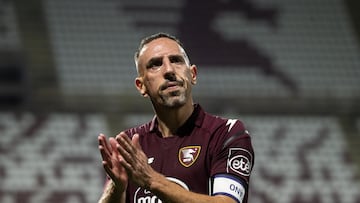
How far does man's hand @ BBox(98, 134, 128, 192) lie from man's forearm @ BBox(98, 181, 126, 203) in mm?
119

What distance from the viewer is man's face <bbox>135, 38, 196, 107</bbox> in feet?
10.4

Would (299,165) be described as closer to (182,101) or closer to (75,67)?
(75,67)

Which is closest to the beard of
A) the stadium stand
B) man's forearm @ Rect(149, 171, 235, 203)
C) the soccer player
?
the soccer player

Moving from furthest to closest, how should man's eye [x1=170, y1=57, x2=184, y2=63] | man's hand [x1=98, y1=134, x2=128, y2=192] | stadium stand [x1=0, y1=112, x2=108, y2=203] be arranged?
stadium stand [x1=0, y1=112, x2=108, y2=203]
man's eye [x1=170, y1=57, x2=184, y2=63]
man's hand [x1=98, y1=134, x2=128, y2=192]

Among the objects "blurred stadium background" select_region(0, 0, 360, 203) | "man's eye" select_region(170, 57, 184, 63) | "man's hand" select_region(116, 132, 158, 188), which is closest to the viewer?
"man's hand" select_region(116, 132, 158, 188)

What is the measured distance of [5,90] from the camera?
1216 cm

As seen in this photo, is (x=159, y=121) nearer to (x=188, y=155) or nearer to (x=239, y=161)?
(x=188, y=155)

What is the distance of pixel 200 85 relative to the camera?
39.7 feet

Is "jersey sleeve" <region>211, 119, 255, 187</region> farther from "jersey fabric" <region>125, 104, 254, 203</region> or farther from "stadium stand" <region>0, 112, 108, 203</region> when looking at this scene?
"stadium stand" <region>0, 112, 108, 203</region>

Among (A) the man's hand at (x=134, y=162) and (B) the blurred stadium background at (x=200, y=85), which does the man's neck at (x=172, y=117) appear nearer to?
(A) the man's hand at (x=134, y=162)

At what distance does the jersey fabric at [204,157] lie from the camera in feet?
10.1

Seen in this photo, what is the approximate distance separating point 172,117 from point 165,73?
199mm

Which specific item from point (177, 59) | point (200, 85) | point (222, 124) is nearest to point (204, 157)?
point (222, 124)

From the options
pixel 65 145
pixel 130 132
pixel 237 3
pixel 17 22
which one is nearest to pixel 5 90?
pixel 17 22
